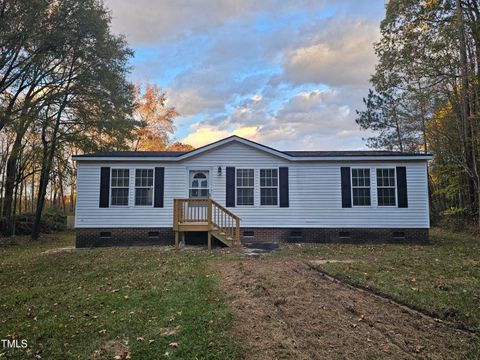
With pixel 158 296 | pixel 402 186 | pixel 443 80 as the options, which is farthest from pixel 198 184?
pixel 443 80

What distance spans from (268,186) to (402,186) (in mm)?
5083

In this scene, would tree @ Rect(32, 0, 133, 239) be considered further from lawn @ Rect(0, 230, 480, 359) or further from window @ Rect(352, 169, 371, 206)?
window @ Rect(352, 169, 371, 206)

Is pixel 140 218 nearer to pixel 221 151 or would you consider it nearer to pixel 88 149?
pixel 221 151

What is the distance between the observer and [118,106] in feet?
52.6

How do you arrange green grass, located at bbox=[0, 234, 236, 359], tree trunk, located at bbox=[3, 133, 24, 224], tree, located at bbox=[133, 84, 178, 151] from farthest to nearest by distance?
tree, located at bbox=[133, 84, 178, 151]
tree trunk, located at bbox=[3, 133, 24, 224]
green grass, located at bbox=[0, 234, 236, 359]

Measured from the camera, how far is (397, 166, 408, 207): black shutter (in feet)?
37.3

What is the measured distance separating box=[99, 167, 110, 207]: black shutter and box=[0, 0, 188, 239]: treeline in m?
4.60

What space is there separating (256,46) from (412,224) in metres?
12.5

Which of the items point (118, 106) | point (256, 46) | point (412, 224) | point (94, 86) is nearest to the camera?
point (412, 224)

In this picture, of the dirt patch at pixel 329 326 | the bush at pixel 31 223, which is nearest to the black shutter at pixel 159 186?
the dirt patch at pixel 329 326

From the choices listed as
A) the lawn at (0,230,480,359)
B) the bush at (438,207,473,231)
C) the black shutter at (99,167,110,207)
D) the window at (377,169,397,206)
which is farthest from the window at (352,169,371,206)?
the black shutter at (99,167,110,207)

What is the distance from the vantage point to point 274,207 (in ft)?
38.1

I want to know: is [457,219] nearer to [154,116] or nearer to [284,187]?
[284,187]

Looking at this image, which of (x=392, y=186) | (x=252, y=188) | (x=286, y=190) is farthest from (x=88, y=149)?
(x=392, y=186)
